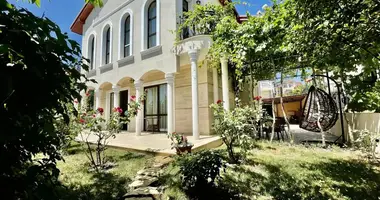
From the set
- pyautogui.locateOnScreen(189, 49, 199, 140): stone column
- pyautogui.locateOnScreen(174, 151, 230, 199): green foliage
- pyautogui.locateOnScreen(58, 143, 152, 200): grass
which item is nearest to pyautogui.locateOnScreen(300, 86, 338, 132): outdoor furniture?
pyautogui.locateOnScreen(189, 49, 199, 140): stone column

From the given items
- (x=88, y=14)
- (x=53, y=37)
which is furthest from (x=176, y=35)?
(x=88, y=14)

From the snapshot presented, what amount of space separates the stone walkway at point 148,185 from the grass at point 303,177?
0.25 m

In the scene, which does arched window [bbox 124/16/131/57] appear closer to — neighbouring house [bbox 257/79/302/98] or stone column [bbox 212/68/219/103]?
stone column [bbox 212/68/219/103]

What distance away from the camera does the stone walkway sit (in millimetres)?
2982

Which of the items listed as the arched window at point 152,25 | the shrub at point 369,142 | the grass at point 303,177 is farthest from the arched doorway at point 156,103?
the shrub at point 369,142

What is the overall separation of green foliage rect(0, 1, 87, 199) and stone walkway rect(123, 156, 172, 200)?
179cm

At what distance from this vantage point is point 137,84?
370 inches

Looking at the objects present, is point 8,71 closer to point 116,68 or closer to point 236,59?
point 236,59

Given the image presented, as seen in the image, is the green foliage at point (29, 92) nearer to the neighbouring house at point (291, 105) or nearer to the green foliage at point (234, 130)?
the green foliage at point (234, 130)

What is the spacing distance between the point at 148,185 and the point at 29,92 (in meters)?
2.61

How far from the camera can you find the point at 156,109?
10.3 meters

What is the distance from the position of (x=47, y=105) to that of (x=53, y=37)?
504mm

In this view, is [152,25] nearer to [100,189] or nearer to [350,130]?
[100,189]

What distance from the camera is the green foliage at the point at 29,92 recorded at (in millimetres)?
1234
